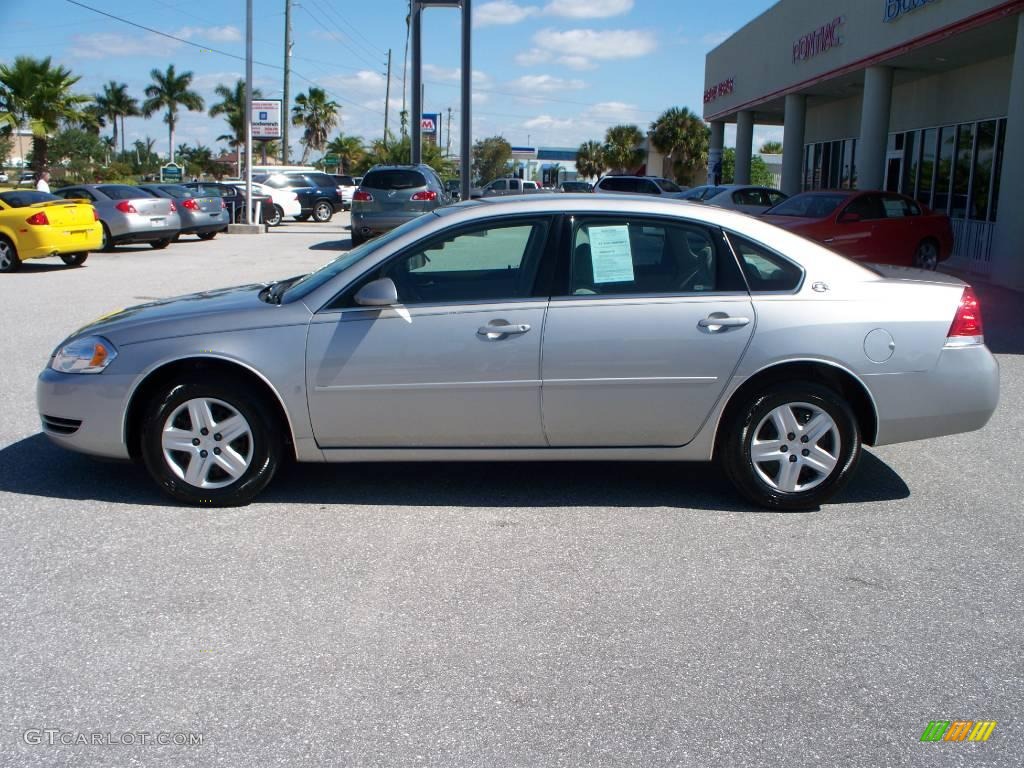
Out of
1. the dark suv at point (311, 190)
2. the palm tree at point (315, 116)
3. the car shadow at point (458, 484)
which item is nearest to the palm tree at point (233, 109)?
the palm tree at point (315, 116)

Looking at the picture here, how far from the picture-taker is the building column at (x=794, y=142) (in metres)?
28.4

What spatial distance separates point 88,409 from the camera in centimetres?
518

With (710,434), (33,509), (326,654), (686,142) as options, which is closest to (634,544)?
(710,434)

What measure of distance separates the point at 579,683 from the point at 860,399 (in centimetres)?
258

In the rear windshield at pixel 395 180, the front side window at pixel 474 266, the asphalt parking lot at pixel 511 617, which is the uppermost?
the rear windshield at pixel 395 180

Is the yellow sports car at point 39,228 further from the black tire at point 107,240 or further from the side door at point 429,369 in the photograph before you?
the side door at point 429,369

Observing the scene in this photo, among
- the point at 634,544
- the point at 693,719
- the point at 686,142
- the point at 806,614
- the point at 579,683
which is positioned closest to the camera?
the point at 693,719

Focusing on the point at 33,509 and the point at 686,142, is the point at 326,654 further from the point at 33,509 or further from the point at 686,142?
the point at 686,142

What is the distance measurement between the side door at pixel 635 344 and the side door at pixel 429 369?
13cm

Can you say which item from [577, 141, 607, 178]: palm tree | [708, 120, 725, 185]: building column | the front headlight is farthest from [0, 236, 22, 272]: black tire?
[577, 141, 607, 178]: palm tree

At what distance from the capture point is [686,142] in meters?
63.8

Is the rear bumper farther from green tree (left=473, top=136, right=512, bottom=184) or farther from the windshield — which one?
green tree (left=473, top=136, right=512, bottom=184)

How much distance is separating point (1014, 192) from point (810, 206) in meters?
3.07

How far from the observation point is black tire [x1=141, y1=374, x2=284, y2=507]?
509 centimetres
